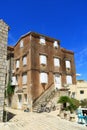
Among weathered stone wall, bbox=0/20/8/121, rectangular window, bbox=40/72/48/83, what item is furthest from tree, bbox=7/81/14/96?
weathered stone wall, bbox=0/20/8/121

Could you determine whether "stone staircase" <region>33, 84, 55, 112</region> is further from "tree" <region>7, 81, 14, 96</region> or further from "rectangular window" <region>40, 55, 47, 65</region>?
"tree" <region>7, 81, 14, 96</region>

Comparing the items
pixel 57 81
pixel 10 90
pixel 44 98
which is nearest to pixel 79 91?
pixel 57 81

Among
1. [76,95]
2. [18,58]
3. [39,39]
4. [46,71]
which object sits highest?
[39,39]

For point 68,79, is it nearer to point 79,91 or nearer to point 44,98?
point 79,91

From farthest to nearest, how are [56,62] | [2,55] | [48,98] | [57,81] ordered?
[56,62], [57,81], [48,98], [2,55]

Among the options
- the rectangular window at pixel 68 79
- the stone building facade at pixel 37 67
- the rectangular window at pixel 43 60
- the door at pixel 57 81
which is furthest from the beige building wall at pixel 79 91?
the rectangular window at pixel 43 60

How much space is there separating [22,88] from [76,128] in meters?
16.7

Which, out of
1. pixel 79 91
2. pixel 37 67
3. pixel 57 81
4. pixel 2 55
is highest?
pixel 37 67

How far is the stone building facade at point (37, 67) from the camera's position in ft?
91.1

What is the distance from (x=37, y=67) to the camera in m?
28.5

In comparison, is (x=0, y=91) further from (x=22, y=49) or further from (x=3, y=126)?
(x=22, y=49)

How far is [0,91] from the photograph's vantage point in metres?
13.6

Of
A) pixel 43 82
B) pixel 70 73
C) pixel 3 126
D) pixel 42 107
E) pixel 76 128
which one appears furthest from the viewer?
pixel 70 73

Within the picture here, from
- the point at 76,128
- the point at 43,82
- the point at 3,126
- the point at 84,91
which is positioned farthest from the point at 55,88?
the point at 3,126
